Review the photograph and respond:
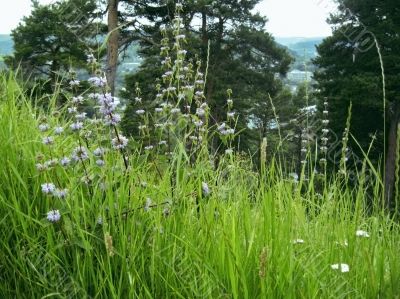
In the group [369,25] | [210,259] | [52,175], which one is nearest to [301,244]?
[210,259]

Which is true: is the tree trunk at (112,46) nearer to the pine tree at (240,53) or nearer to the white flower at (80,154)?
the pine tree at (240,53)

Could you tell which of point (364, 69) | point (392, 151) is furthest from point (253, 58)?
point (392, 151)

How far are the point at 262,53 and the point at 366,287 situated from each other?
2905 centimetres

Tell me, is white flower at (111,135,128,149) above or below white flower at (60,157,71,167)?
above

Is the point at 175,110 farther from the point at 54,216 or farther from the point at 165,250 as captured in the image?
the point at 54,216

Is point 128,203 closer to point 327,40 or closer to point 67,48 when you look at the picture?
point 327,40

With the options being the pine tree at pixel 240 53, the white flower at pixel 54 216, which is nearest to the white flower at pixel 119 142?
the white flower at pixel 54 216

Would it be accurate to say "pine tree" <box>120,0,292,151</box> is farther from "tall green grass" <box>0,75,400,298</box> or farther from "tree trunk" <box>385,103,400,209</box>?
"tall green grass" <box>0,75,400,298</box>

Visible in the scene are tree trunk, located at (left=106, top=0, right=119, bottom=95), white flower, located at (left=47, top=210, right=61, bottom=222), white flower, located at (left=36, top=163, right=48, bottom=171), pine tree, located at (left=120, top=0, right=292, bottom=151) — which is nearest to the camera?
white flower, located at (left=47, top=210, right=61, bottom=222)

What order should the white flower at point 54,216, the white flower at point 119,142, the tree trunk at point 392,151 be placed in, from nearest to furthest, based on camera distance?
the white flower at point 54,216
the white flower at point 119,142
the tree trunk at point 392,151

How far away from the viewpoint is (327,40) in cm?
2384

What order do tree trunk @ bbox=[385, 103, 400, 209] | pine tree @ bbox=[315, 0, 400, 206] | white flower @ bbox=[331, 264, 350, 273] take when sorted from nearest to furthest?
white flower @ bbox=[331, 264, 350, 273]
tree trunk @ bbox=[385, 103, 400, 209]
pine tree @ bbox=[315, 0, 400, 206]

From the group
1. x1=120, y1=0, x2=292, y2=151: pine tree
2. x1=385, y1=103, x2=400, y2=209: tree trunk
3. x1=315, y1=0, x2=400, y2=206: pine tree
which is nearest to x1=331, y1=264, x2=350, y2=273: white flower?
x1=315, y1=0, x2=400, y2=206: pine tree

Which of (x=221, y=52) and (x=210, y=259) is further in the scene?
(x=221, y=52)
